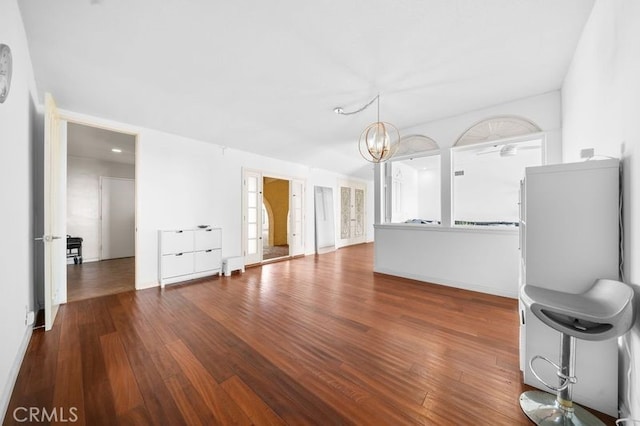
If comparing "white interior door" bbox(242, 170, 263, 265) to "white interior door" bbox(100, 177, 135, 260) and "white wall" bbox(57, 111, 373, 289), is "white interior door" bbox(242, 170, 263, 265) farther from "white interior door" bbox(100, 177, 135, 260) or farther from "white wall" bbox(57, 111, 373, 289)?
"white interior door" bbox(100, 177, 135, 260)

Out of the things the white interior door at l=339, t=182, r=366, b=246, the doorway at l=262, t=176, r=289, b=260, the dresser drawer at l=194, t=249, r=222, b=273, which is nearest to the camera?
the dresser drawer at l=194, t=249, r=222, b=273

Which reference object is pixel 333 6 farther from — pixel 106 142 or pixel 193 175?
pixel 106 142

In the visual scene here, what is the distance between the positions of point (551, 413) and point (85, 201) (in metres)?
8.93

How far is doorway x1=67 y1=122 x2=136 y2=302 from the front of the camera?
15.7 feet

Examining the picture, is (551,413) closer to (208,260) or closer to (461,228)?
(461,228)

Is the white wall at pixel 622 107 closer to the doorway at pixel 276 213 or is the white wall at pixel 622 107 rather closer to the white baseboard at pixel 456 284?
the white baseboard at pixel 456 284

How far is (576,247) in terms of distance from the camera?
4.92 feet

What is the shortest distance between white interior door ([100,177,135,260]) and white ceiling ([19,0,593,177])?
12.8 feet

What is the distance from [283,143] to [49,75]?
3341 mm

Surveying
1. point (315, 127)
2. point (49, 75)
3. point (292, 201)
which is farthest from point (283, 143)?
point (49, 75)

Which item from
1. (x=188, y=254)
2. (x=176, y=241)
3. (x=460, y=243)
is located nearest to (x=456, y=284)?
(x=460, y=243)

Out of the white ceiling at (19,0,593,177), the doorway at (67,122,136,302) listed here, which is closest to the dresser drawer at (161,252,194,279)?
the doorway at (67,122,136,302)

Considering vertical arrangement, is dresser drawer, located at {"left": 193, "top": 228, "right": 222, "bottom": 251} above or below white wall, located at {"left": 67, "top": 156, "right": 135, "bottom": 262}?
below

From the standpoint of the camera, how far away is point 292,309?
295 centimetres
